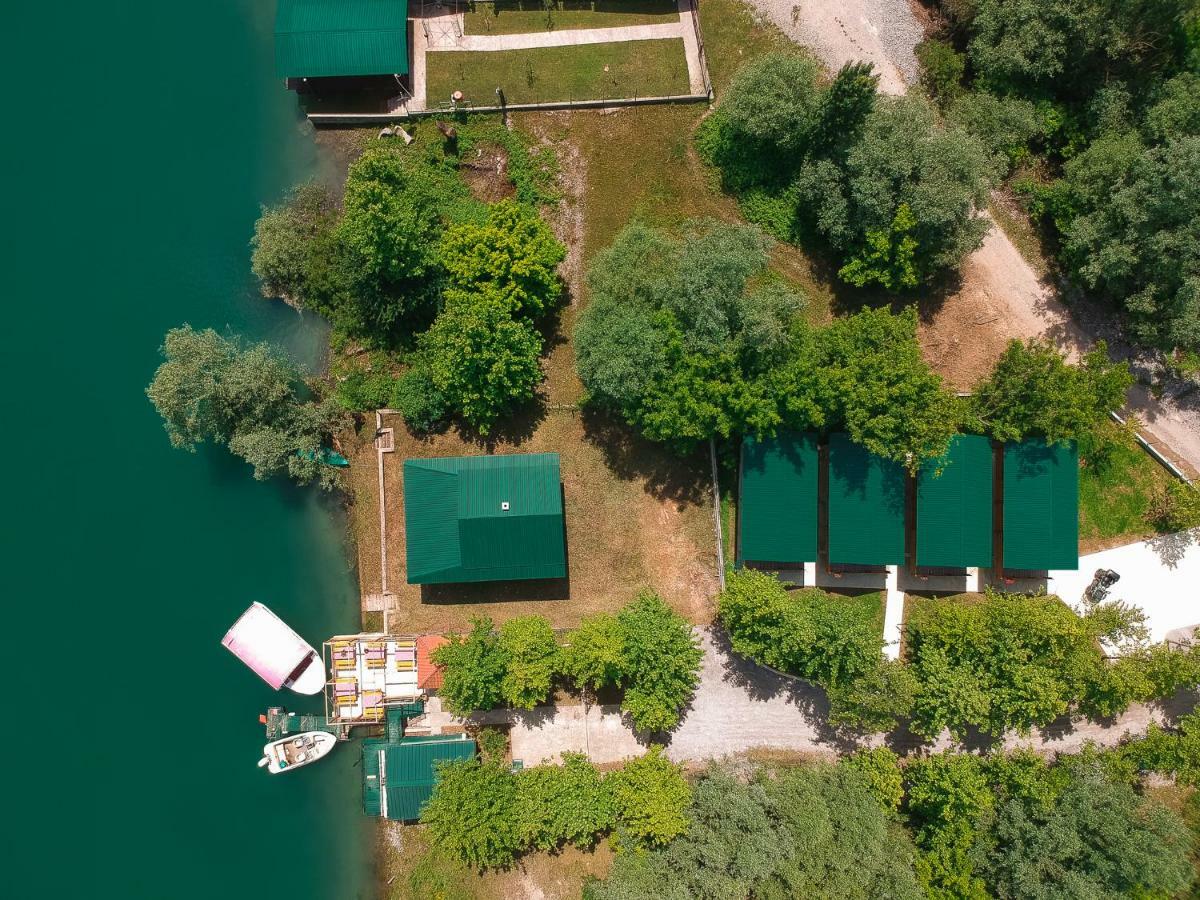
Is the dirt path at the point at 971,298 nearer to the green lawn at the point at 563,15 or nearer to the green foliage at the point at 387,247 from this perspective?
the green lawn at the point at 563,15

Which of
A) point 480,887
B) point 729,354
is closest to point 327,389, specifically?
point 729,354

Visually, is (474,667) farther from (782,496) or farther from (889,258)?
(889,258)

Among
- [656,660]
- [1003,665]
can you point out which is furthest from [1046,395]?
[656,660]

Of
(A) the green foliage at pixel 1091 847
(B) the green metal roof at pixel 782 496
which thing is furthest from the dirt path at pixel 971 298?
(A) the green foliage at pixel 1091 847

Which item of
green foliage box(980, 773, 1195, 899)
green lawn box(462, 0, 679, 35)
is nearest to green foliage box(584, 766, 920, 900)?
green foliage box(980, 773, 1195, 899)

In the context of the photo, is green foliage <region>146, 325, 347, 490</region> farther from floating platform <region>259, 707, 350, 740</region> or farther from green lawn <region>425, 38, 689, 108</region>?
green lawn <region>425, 38, 689, 108</region>
